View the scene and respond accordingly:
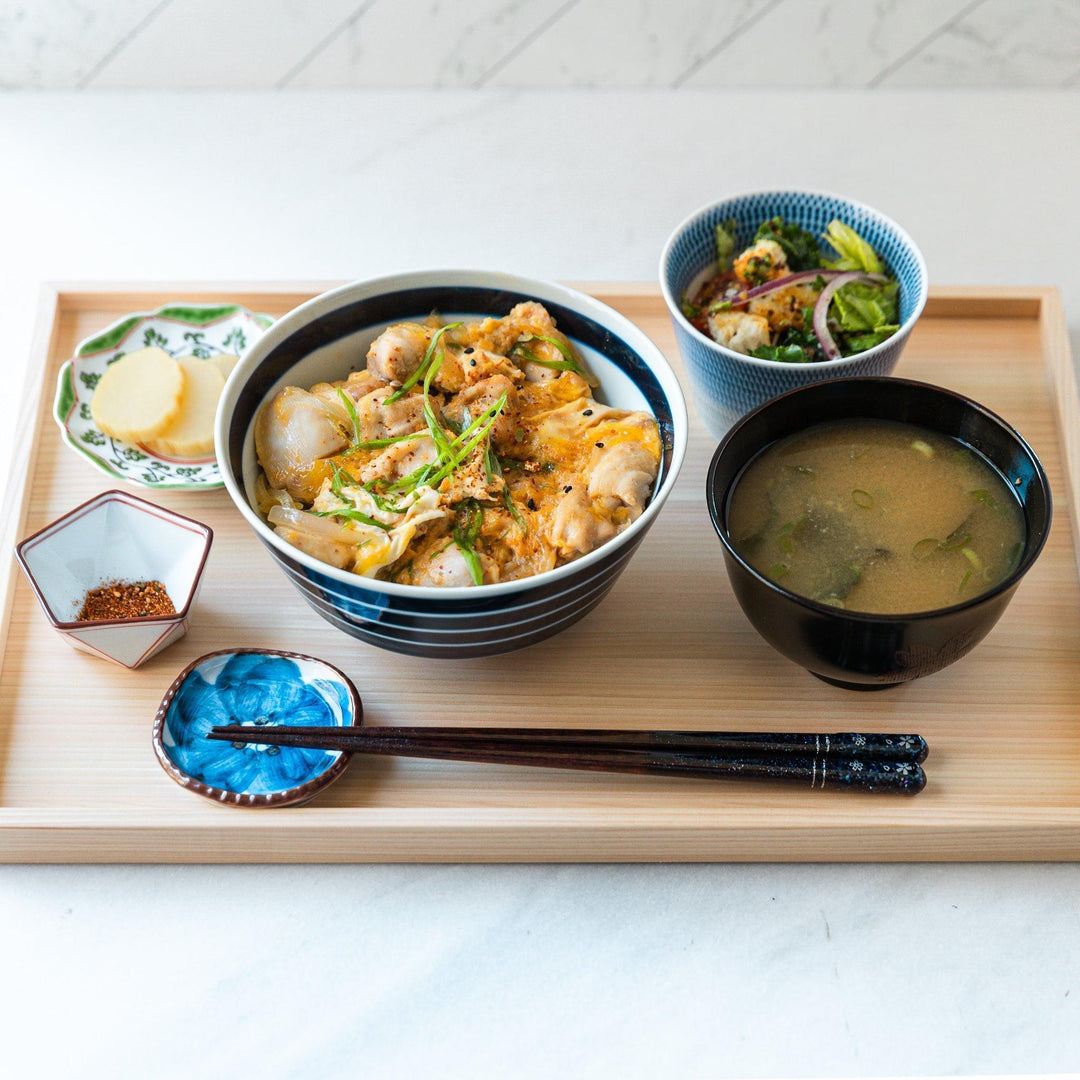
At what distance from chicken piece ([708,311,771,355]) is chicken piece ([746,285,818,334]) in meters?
0.02

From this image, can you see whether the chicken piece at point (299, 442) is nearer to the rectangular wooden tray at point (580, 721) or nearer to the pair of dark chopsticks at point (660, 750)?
the rectangular wooden tray at point (580, 721)

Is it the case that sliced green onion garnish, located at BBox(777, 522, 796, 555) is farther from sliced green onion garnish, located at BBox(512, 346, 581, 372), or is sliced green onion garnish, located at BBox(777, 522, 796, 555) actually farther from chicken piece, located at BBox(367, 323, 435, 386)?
chicken piece, located at BBox(367, 323, 435, 386)

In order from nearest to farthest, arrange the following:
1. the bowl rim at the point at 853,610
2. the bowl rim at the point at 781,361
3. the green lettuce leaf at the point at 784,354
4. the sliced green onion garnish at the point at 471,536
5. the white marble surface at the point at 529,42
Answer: the bowl rim at the point at 853,610
the sliced green onion garnish at the point at 471,536
the bowl rim at the point at 781,361
the green lettuce leaf at the point at 784,354
the white marble surface at the point at 529,42

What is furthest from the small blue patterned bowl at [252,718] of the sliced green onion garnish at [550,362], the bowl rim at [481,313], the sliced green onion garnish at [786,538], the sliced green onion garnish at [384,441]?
the sliced green onion garnish at [786,538]

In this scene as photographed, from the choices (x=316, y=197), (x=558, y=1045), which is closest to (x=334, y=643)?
(x=558, y=1045)

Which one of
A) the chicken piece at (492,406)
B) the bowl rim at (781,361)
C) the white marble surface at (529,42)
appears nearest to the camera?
the chicken piece at (492,406)

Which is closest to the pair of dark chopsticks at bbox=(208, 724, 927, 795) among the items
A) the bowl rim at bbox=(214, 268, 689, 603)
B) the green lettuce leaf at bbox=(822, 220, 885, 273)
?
the bowl rim at bbox=(214, 268, 689, 603)

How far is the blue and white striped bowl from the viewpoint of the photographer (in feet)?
6.16

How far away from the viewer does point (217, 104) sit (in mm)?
3676

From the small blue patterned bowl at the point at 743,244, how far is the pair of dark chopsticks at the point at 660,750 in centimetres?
65

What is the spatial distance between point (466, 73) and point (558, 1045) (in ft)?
9.70

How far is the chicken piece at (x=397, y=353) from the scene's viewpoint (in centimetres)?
219

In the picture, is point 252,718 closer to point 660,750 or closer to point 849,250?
point 660,750

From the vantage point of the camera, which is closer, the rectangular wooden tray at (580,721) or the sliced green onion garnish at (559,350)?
the rectangular wooden tray at (580,721)
